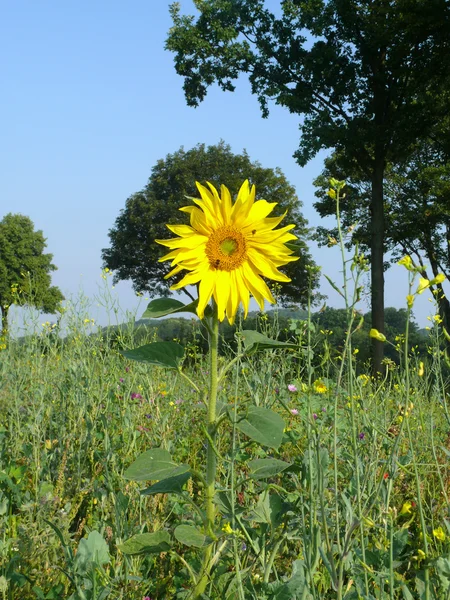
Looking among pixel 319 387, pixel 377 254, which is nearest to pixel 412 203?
pixel 377 254

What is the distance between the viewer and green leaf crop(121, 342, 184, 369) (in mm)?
1860

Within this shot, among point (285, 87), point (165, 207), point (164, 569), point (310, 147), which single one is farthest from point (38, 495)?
point (165, 207)

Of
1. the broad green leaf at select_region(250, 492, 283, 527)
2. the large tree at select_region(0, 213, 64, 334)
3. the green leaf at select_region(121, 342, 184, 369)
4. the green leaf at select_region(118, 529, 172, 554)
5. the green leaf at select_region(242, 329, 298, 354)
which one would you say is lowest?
the green leaf at select_region(118, 529, 172, 554)

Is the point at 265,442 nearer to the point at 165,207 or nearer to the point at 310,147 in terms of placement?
the point at 310,147

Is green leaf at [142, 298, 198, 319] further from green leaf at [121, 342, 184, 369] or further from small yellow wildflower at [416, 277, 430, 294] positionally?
small yellow wildflower at [416, 277, 430, 294]

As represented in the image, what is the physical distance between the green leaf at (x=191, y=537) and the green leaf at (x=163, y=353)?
1.63 feet

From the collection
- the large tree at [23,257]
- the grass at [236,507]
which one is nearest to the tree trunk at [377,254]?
the grass at [236,507]

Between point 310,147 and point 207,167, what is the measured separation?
16.7m

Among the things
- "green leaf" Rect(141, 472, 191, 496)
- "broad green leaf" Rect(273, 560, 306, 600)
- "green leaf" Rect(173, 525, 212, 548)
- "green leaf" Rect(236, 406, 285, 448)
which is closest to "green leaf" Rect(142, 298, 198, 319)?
"green leaf" Rect(236, 406, 285, 448)

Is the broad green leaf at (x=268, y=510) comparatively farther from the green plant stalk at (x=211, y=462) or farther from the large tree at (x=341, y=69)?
the large tree at (x=341, y=69)

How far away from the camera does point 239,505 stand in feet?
8.44

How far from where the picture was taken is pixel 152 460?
186cm

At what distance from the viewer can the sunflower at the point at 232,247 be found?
1.94 m

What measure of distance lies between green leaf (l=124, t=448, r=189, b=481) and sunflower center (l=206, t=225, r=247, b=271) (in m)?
0.64
